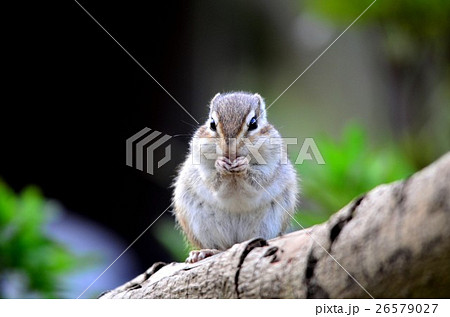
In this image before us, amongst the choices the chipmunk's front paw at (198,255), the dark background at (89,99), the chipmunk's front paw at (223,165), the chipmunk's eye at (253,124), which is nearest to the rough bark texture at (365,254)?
the chipmunk's front paw at (198,255)

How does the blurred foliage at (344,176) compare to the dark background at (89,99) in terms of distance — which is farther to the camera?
the dark background at (89,99)

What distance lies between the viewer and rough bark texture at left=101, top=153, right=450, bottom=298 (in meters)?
0.99

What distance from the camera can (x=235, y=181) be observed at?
73.4 inches

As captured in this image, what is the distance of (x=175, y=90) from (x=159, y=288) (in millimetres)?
1285

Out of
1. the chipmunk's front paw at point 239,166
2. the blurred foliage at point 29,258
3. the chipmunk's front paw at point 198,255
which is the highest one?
the chipmunk's front paw at point 239,166

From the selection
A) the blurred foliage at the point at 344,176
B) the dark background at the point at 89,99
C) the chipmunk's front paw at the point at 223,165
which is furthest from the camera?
the dark background at the point at 89,99

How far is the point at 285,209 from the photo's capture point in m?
1.92

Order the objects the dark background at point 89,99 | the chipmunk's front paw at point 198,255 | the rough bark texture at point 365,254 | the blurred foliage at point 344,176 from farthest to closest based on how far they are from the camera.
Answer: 1. the dark background at point 89,99
2. the blurred foliage at point 344,176
3. the chipmunk's front paw at point 198,255
4. the rough bark texture at point 365,254

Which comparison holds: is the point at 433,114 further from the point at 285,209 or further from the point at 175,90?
the point at 175,90

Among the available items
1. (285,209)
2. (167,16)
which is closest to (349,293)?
(285,209)

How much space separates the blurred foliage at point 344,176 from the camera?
1926 millimetres
